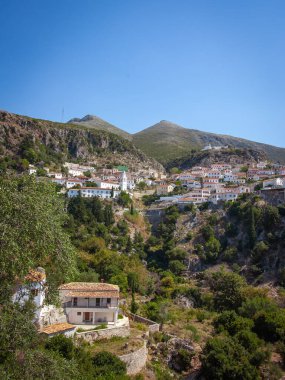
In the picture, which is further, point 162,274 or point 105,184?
point 105,184

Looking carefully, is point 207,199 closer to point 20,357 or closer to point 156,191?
point 156,191

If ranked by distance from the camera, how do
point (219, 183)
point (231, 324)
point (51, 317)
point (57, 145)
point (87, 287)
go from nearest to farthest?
point (51, 317), point (87, 287), point (231, 324), point (219, 183), point (57, 145)

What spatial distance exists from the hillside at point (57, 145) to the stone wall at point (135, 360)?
67.0 metres

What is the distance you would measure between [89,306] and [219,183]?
66119 millimetres

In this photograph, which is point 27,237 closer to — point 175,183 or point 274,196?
point 274,196

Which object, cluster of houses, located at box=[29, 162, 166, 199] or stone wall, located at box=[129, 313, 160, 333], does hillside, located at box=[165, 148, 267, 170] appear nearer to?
cluster of houses, located at box=[29, 162, 166, 199]

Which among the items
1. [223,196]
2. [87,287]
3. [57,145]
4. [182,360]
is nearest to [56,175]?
[57,145]

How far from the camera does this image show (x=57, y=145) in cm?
11000

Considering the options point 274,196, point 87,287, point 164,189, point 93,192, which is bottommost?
point 87,287

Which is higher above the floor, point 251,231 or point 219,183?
point 219,183

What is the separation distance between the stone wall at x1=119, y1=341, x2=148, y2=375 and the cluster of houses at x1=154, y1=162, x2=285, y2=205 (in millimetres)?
51061

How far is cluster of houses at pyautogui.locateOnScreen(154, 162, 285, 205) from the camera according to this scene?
2933 inches

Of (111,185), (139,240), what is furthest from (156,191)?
(139,240)

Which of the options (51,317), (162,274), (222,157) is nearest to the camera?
(51,317)
